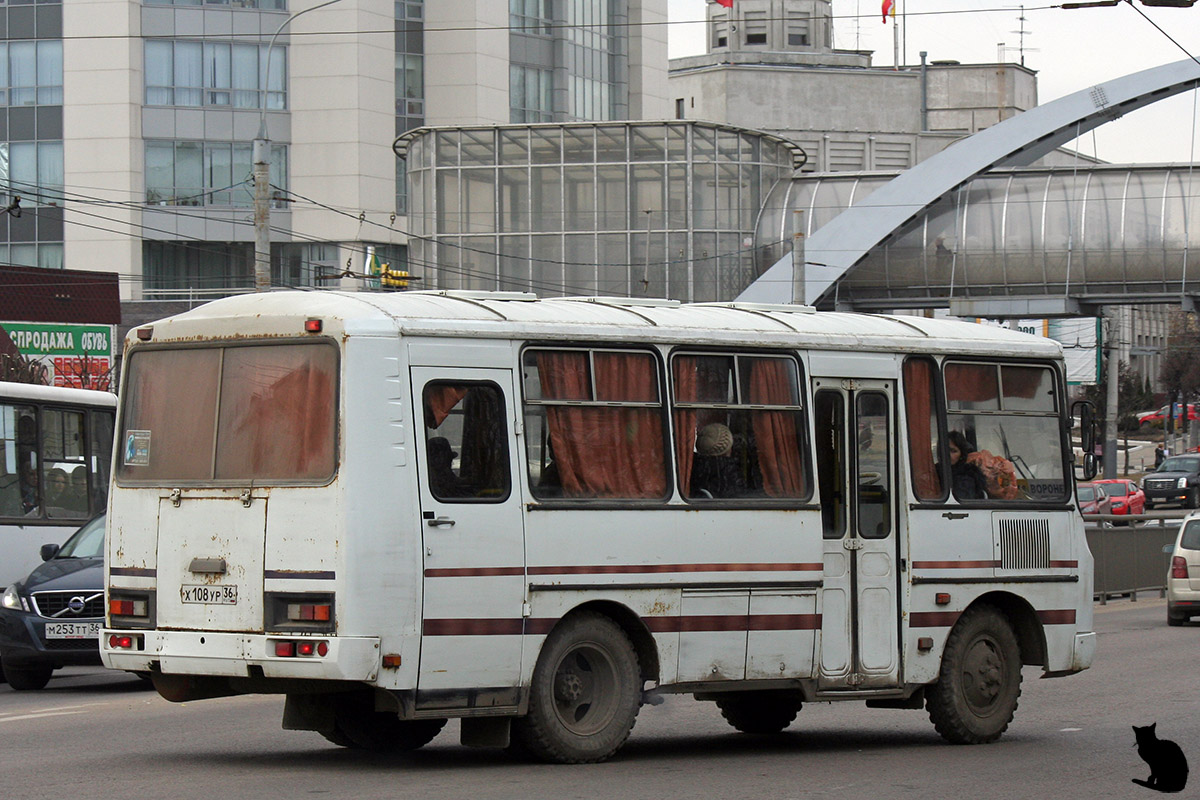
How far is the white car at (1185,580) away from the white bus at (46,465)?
13.7 m

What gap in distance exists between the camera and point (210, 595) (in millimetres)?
10102

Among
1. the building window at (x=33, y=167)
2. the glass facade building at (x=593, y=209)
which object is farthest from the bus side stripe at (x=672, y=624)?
the building window at (x=33, y=167)

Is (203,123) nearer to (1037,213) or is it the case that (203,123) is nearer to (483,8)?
(483,8)

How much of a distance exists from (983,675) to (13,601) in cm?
919

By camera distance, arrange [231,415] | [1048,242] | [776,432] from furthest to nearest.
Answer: [1048,242] < [776,432] < [231,415]

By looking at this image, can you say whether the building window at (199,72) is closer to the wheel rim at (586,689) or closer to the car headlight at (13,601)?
the car headlight at (13,601)

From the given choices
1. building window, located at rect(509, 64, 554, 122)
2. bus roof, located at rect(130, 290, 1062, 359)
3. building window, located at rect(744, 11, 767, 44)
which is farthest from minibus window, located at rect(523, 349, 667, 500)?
building window, located at rect(744, 11, 767, 44)

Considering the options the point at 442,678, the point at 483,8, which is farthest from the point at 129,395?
the point at 483,8

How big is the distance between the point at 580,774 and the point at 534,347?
2368mm

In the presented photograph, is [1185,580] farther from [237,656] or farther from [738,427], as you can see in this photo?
[237,656]

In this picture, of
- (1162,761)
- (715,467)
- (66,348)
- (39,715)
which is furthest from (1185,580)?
(66,348)

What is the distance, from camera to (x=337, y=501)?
9727mm

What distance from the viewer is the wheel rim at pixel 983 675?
12.4 meters

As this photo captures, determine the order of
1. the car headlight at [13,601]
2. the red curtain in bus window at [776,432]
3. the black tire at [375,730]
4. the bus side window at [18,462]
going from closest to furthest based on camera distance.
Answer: the black tire at [375,730], the red curtain in bus window at [776,432], the car headlight at [13,601], the bus side window at [18,462]
